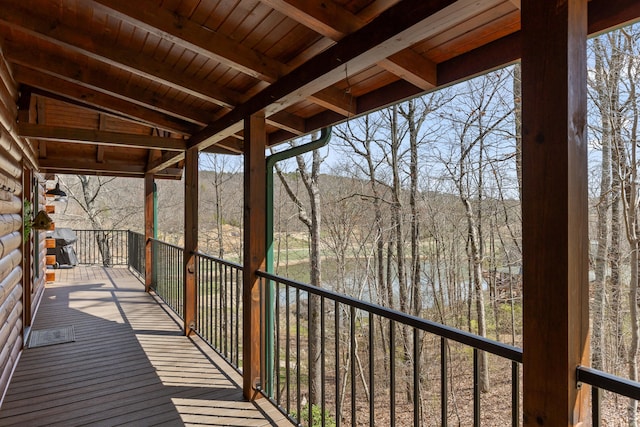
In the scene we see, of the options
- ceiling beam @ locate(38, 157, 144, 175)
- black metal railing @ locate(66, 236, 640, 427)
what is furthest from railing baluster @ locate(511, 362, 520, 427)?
ceiling beam @ locate(38, 157, 144, 175)

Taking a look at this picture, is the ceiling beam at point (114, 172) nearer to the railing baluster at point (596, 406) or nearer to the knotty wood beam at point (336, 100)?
the knotty wood beam at point (336, 100)

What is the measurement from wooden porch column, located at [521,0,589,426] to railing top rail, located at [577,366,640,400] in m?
0.02

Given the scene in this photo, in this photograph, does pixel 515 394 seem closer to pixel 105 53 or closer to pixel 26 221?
pixel 105 53

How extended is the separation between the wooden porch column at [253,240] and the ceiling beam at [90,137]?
177cm

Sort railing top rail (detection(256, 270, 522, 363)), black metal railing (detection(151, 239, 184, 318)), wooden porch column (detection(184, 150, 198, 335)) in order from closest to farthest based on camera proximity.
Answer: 1. railing top rail (detection(256, 270, 522, 363))
2. wooden porch column (detection(184, 150, 198, 335))
3. black metal railing (detection(151, 239, 184, 318))

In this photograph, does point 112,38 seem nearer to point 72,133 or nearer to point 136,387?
point 72,133

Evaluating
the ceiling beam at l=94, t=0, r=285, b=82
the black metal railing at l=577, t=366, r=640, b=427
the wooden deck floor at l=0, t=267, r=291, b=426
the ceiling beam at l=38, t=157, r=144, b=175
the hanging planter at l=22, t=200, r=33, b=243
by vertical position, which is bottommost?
the wooden deck floor at l=0, t=267, r=291, b=426

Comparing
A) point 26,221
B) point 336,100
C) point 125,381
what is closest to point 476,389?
point 336,100

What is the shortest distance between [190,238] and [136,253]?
4806 millimetres

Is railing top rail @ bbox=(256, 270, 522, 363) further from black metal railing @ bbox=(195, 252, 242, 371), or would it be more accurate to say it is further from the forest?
the forest

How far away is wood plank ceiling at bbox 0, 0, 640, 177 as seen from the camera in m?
1.73

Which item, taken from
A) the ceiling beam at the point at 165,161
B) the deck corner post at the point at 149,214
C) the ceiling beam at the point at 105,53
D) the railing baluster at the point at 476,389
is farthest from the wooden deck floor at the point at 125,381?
the ceiling beam at the point at 105,53

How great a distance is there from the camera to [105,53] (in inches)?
104

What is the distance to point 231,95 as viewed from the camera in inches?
122
